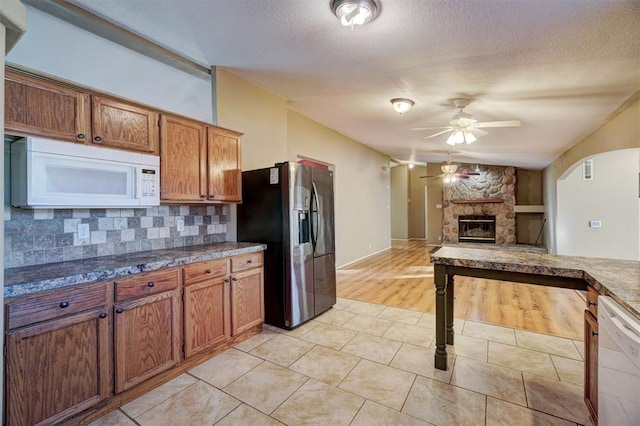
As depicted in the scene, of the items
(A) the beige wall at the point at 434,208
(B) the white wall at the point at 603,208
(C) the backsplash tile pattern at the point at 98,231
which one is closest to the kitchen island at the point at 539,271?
(C) the backsplash tile pattern at the point at 98,231

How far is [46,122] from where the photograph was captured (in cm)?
182

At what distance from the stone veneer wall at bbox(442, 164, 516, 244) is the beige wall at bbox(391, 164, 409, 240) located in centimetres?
199

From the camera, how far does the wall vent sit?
5805mm

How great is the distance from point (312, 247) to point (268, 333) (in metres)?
0.99

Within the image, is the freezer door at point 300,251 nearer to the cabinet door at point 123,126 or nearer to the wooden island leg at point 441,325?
the cabinet door at point 123,126

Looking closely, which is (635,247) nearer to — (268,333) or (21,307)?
(268,333)

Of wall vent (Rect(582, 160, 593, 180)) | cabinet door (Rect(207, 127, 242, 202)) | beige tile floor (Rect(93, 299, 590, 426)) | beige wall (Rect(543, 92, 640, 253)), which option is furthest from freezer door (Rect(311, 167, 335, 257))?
wall vent (Rect(582, 160, 593, 180))

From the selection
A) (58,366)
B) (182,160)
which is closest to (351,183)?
(182,160)

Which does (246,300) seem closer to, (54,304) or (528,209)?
(54,304)

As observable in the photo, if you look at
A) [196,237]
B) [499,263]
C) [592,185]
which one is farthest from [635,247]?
[196,237]

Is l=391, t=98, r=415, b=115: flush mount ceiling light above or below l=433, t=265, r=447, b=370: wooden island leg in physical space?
above

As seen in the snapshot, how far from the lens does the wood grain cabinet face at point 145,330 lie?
6.18 ft

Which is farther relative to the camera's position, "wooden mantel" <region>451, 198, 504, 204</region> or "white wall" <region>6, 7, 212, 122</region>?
"wooden mantel" <region>451, 198, 504, 204</region>

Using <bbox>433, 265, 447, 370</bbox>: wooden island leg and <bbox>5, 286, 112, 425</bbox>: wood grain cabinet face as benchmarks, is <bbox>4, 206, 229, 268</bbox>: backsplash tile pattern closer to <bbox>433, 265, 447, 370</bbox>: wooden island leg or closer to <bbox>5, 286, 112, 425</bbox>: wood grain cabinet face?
<bbox>5, 286, 112, 425</bbox>: wood grain cabinet face
